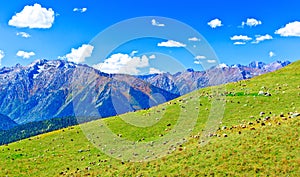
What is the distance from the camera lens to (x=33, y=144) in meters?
45.0

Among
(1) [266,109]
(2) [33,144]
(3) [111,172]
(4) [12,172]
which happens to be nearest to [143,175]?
(3) [111,172]

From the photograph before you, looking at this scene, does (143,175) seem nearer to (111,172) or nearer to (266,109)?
(111,172)

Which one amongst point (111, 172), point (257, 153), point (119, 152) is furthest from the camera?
point (119, 152)

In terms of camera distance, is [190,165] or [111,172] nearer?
[190,165]

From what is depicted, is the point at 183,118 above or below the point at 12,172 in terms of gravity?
above

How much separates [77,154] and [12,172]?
7.01 meters

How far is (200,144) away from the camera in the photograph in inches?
1233

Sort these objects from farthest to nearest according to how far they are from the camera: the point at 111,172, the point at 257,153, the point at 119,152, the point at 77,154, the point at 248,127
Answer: the point at 77,154 < the point at 119,152 < the point at 248,127 < the point at 111,172 < the point at 257,153

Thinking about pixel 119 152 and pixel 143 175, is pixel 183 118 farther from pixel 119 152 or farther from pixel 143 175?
pixel 143 175

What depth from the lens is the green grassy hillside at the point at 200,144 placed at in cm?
2619

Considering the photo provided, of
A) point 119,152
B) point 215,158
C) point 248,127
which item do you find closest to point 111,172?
point 119,152

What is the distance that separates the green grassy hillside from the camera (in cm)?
2619

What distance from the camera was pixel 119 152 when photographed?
35.5 m

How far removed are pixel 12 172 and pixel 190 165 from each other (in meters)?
19.2
